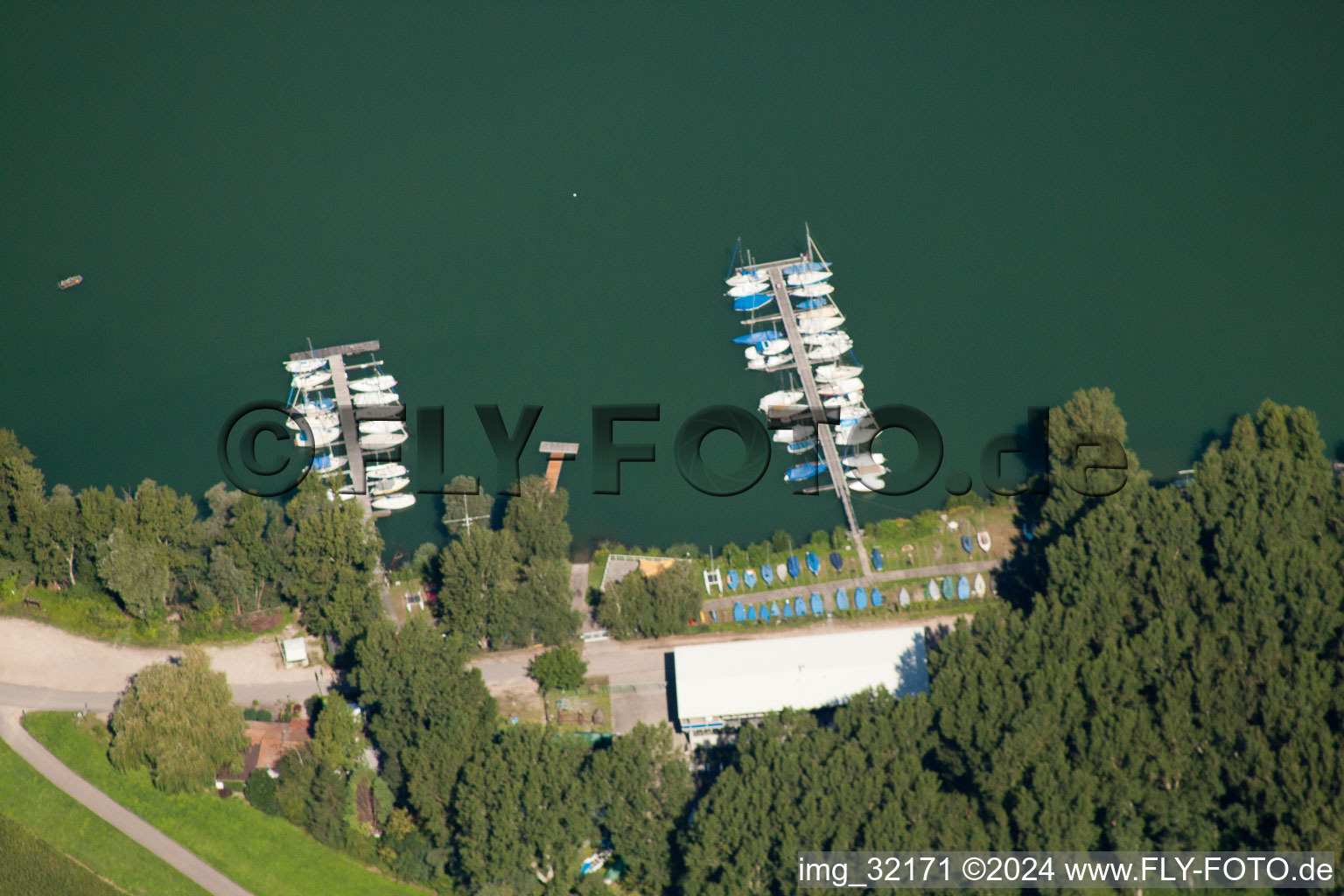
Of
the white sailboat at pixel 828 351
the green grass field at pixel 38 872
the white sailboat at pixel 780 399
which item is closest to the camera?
the green grass field at pixel 38 872

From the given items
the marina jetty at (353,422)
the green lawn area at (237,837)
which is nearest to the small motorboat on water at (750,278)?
the marina jetty at (353,422)

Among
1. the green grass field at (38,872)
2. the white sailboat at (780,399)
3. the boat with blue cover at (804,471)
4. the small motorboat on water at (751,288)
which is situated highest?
the small motorboat on water at (751,288)

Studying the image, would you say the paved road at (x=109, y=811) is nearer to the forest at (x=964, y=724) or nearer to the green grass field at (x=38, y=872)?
the green grass field at (x=38, y=872)

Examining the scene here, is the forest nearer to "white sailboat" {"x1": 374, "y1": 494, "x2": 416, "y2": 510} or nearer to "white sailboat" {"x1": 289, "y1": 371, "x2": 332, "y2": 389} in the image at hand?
"white sailboat" {"x1": 374, "y1": 494, "x2": 416, "y2": 510}

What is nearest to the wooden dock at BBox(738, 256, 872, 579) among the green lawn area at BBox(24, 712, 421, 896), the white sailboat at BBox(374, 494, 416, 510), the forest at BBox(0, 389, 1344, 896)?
the forest at BBox(0, 389, 1344, 896)

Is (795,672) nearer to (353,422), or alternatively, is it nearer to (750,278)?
(750,278)

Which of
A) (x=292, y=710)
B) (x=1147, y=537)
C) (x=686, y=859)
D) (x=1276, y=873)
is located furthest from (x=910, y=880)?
(x=292, y=710)

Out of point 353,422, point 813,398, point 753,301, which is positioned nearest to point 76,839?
point 353,422
